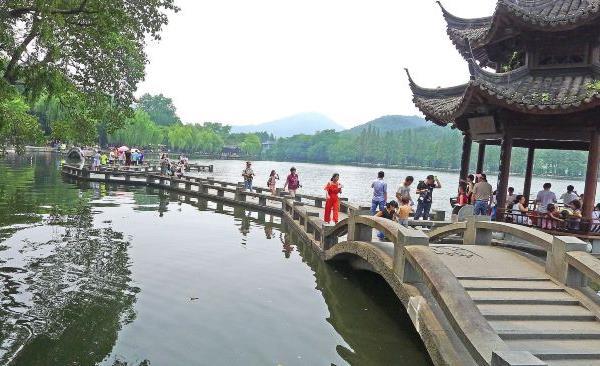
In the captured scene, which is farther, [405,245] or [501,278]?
[501,278]

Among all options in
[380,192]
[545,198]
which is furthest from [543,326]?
[545,198]

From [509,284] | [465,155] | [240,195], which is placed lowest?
[240,195]

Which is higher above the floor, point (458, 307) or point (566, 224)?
point (566, 224)

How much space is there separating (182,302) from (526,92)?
9.41m

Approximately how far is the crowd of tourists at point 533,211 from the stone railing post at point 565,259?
4.40 metres

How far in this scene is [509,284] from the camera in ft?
22.7

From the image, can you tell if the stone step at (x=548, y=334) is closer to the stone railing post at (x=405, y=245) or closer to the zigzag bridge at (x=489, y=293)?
the zigzag bridge at (x=489, y=293)

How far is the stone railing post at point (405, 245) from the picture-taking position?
671 centimetres

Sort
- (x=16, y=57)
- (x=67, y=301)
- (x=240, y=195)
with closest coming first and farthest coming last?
(x=16, y=57), (x=67, y=301), (x=240, y=195)

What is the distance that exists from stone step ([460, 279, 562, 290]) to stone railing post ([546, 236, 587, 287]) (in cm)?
20

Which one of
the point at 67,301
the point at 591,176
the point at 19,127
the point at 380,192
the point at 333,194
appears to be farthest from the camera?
the point at 333,194

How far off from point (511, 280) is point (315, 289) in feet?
11.9

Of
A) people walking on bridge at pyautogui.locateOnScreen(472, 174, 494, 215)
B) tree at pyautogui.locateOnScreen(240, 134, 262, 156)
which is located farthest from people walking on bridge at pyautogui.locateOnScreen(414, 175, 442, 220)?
tree at pyautogui.locateOnScreen(240, 134, 262, 156)

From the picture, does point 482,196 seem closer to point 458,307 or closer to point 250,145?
point 458,307
